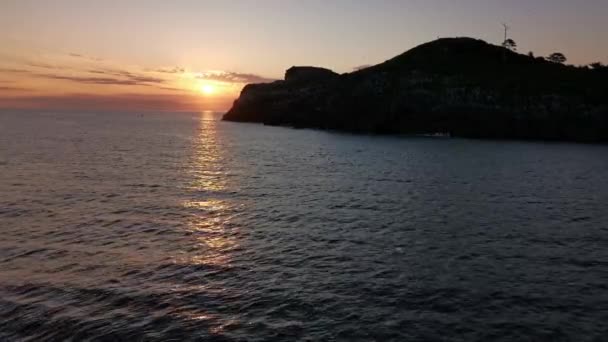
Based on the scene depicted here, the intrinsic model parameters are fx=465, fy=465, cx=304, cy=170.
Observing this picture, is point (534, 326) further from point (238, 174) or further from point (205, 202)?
point (238, 174)

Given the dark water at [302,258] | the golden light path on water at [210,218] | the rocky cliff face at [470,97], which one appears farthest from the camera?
the rocky cliff face at [470,97]

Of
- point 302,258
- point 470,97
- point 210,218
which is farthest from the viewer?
point 470,97

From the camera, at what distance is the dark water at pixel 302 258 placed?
70.3ft

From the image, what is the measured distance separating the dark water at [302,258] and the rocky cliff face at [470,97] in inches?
3139

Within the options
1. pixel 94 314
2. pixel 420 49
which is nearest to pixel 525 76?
pixel 420 49

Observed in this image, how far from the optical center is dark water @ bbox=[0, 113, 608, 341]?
21.4 m

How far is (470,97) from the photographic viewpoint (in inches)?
5910

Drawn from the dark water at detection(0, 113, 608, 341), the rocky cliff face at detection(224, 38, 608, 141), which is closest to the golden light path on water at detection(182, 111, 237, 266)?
the dark water at detection(0, 113, 608, 341)

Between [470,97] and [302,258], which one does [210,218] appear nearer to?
[302,258]

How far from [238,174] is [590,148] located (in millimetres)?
85979

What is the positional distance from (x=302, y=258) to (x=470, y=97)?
440 feet

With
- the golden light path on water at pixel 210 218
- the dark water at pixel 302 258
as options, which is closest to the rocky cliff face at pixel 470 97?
the dark water at pixel 302 258

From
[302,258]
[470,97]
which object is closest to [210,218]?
[302,258]

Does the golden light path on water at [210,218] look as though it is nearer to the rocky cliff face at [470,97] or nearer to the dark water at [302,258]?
the dark water at [302,258]
